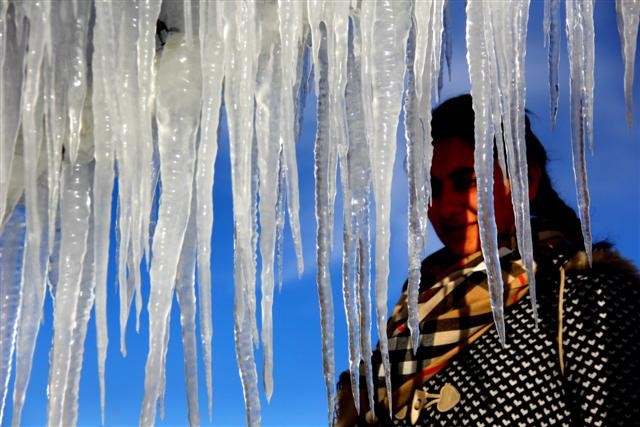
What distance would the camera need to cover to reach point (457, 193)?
231 cm

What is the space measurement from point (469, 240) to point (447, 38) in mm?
1014

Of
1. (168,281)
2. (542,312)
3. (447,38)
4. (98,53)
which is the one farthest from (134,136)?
(542,312)

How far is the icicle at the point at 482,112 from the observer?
1.16 m

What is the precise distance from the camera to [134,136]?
1252 millimetres

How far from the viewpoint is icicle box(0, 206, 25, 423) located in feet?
4.28

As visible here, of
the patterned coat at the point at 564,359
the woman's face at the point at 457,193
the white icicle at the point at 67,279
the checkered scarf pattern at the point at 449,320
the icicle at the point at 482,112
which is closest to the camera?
the icicle at the point at 482,112

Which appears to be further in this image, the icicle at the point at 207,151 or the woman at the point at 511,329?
the woman at the point at 511,329

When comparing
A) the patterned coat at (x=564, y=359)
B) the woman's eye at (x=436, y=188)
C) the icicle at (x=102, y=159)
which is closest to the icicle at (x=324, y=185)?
the icicle at (x=102, y=159)

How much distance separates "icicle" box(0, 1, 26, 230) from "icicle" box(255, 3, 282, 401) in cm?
40

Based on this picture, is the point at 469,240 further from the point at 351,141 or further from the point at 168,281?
the point at 168,281

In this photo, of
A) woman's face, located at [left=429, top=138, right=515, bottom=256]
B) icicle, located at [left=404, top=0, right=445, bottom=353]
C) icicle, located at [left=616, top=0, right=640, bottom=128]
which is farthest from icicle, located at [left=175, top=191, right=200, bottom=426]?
A: woman's face, located at [left=429, top=138, right=515, bottom=256]

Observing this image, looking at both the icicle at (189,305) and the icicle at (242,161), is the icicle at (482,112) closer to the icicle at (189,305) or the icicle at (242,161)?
the icicle at (242,161)

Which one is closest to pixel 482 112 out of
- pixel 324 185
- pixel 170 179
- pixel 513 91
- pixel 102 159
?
pixel 513 91

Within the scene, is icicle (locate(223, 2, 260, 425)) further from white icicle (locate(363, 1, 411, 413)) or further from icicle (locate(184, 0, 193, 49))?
white icicle (locate(363, 1, 411, 413))
